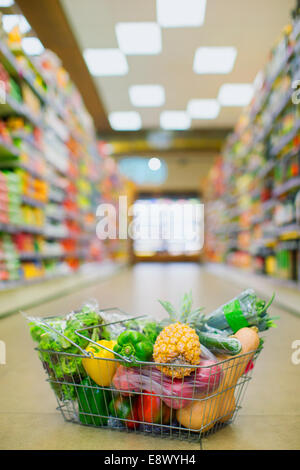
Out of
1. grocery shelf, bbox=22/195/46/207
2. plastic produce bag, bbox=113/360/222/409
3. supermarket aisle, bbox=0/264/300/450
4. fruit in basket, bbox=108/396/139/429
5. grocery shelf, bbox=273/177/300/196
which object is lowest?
supermarket aisle, bbox=0/264/300/450

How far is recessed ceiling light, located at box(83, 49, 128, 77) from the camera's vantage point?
7.69 m

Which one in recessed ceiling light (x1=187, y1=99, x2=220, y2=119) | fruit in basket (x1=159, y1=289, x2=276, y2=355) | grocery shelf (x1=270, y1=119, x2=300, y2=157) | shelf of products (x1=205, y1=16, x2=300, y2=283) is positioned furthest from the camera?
recessed ceiling light (x1=187, y1=99, x2=220, y2=119)

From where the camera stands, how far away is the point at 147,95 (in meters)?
9.81

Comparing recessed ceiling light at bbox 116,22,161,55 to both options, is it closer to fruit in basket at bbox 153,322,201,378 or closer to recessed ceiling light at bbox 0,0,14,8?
recessed ceiling light at bbox 0,0,14,8

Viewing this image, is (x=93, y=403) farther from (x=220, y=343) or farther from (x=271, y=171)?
(x=271, y=171)

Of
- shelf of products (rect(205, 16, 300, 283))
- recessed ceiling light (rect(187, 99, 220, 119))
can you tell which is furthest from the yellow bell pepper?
recessed ceiling light (rect(187, 99, 220, 119))

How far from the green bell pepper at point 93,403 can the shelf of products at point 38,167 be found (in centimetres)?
343

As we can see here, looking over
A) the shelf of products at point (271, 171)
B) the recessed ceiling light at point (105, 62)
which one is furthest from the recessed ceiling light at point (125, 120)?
the shelf of products at point (271, 171)

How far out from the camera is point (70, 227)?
7.87 m

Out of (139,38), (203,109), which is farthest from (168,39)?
(203,109)

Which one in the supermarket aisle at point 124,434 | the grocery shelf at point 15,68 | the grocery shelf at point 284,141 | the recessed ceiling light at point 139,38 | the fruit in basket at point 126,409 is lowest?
the supermarket aisle at point 124,434

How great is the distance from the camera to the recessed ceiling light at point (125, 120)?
11184 millimetres

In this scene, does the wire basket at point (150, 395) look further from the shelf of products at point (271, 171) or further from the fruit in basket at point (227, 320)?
the shelf of products at point (271, 171)
